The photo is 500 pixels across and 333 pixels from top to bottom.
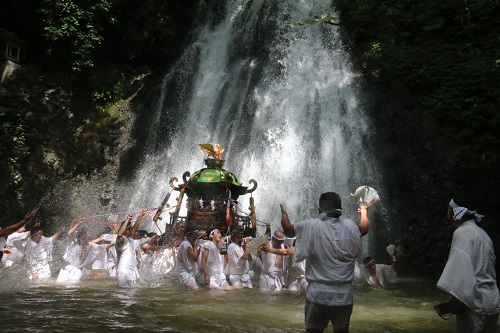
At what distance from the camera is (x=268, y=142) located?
1733 centimetres

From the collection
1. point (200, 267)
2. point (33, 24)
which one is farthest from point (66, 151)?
point (200, 267)

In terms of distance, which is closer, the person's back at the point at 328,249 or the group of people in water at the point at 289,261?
the group of people in water at the point at 289,261

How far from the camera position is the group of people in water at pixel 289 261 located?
12.7ft

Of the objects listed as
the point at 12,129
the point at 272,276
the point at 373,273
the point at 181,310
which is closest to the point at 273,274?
the point at 272,276

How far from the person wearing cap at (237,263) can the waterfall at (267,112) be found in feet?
17.2

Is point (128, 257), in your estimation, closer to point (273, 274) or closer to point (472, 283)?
point (273, 274)

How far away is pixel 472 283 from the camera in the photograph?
3.79 metres

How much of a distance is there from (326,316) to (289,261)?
5191 mm

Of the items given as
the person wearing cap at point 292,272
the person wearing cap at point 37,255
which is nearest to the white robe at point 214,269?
the person wearing cap at point 292,272

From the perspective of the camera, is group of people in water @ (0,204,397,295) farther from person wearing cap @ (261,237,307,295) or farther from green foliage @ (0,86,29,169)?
green foliage @ (0,86,29,169)

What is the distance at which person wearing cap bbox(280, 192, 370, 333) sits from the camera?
3971mm

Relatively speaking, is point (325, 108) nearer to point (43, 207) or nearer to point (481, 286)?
point (43, 207)

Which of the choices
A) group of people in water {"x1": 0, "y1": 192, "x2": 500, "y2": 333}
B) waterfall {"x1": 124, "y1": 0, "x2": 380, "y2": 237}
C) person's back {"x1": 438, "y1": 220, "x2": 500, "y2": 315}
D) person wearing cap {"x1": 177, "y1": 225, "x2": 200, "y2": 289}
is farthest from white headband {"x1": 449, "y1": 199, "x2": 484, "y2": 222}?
waterfall {"x1": 124, "y1": 0, "x2": 380, "y2": 237}

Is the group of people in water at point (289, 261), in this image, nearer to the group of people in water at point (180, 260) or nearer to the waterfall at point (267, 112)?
the group of people in water at point (180, 260)
